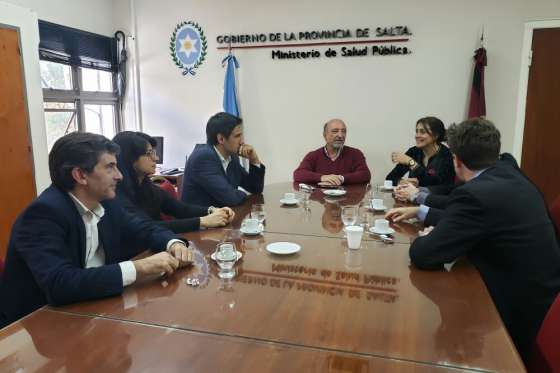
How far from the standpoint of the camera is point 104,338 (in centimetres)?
112

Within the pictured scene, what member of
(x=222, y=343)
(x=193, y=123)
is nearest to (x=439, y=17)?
(x=193, y=123)

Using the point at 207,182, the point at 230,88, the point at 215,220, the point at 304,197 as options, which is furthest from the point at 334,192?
the point at 230,88

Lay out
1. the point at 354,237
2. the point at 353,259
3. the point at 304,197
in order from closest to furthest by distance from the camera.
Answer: the point at 353,259 → the point at 354,237 → the point at 304,197

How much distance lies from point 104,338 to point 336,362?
614 mm

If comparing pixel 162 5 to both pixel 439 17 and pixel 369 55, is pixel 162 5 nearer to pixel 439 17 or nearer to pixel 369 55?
pixel 369 55

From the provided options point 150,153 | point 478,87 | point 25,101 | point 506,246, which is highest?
point 478,87

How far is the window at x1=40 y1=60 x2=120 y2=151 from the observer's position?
4.51 meters

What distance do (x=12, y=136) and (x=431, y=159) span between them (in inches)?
139

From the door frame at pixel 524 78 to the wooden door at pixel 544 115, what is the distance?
32 mm

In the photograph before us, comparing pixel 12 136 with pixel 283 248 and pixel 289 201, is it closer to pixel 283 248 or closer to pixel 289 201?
pixel 289 201

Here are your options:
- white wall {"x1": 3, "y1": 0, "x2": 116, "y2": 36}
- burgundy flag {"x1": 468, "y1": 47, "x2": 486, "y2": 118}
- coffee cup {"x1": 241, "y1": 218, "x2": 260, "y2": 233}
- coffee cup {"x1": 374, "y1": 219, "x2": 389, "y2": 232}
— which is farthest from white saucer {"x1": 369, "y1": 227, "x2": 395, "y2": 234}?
white wall {"x1": 3, "y1": 0, "x2": 116, "y2": 36}

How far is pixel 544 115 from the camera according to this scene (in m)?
4.14

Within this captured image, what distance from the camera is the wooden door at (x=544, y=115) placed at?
4043mm

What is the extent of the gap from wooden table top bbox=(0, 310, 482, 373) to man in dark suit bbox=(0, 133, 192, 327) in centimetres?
17
